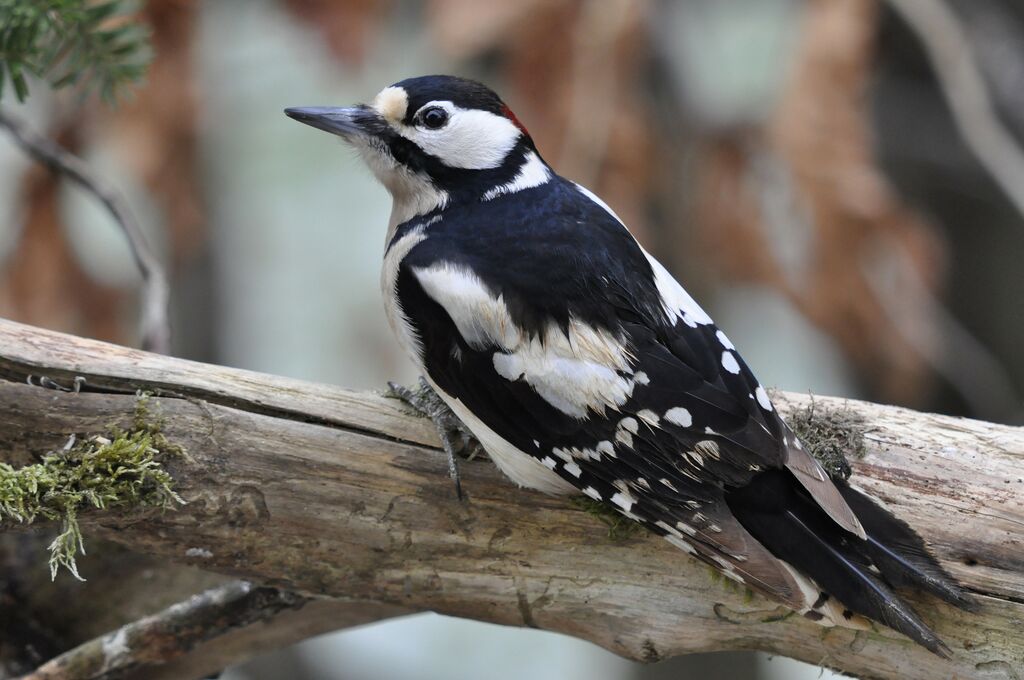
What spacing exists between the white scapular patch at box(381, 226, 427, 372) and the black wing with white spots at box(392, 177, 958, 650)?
0.03 metres

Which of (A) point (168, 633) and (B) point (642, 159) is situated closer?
(A) point (168, 633)

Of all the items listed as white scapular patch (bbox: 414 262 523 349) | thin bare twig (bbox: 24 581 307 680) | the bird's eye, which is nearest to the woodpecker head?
the bird's eye

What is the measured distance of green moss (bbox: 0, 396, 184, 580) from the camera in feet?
5.97

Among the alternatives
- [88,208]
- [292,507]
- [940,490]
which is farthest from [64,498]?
[88,208]

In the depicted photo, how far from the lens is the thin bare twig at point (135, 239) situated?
8.71ft

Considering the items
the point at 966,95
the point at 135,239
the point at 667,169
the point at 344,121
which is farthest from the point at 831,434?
the point at 667,169

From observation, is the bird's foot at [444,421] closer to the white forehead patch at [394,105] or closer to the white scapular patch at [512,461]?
the white scapular patch at [512,461]

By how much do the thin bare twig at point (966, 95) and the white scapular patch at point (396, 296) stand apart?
2.17 meters

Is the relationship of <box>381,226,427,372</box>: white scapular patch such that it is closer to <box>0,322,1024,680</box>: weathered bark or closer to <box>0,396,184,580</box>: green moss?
<box>0,322,1024,680</box>: weathered bark

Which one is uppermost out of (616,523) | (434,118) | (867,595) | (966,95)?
(966,95)

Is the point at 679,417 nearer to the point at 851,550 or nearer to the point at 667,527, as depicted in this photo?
the point at 667,527

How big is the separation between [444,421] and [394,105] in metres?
0.70

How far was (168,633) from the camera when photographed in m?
2.14

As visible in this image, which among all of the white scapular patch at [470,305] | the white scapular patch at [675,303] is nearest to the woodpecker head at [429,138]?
the white scapular patch at [470,305]
